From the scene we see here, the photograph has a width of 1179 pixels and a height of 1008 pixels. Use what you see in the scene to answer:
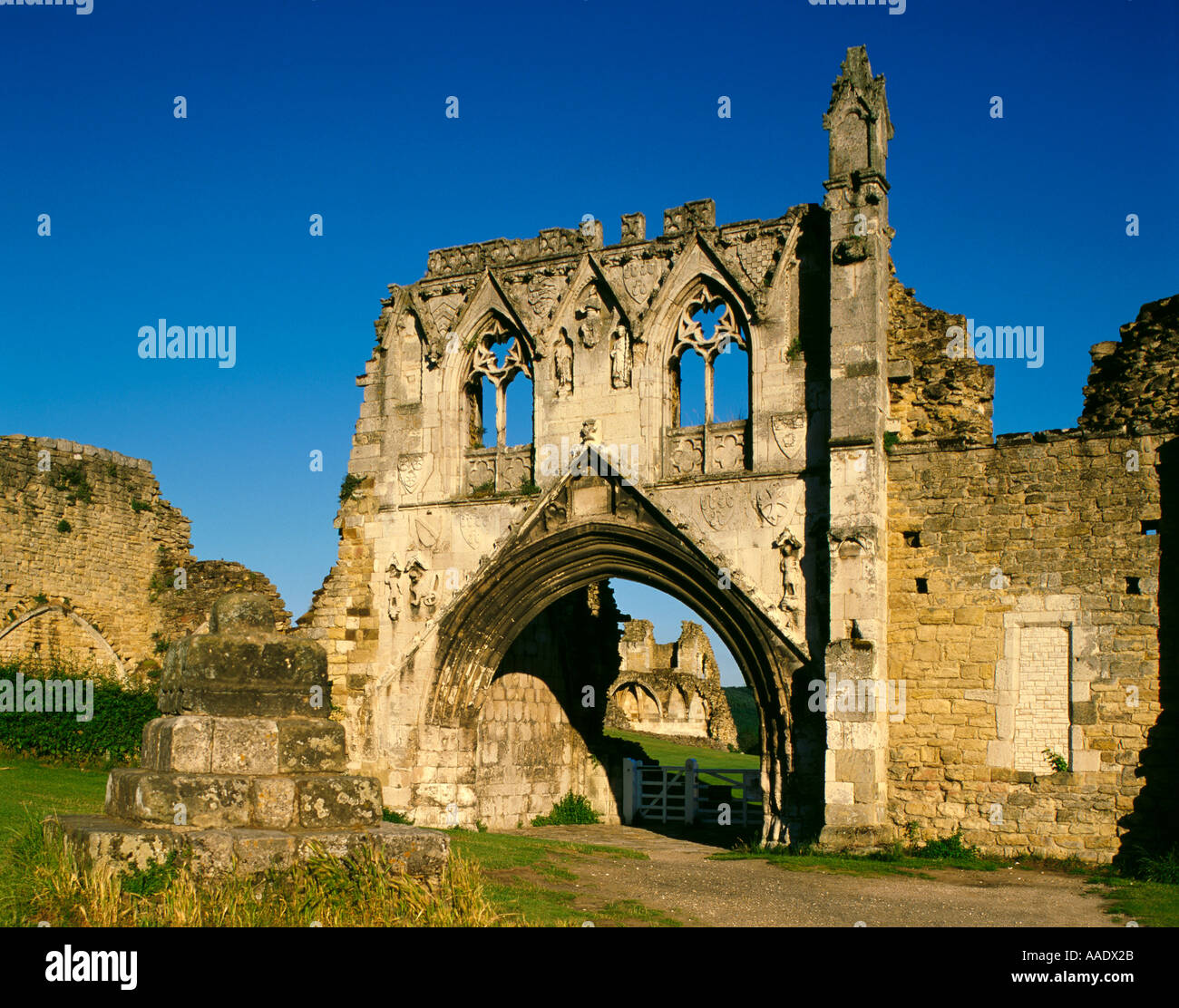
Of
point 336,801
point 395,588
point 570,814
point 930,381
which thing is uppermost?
point 930,381

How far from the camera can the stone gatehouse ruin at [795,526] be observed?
15078mm

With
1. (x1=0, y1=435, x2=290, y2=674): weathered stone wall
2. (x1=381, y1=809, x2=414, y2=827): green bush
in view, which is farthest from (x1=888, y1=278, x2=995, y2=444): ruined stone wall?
(x1=0, y1=435, x2=290, y2=674): weathered stone wall

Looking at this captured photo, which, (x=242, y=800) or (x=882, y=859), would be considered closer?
(x=242, y=800)

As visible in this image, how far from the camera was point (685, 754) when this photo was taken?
36.5 metres

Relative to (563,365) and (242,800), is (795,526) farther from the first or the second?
(242,800)

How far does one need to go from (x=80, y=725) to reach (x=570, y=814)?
7697mm

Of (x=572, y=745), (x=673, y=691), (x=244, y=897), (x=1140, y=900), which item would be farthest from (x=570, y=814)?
(x=673, y=691)

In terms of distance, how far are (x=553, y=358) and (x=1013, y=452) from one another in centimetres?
642

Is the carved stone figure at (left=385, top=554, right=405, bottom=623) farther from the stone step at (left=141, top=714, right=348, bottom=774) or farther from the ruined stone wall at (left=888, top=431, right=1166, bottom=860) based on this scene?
the stone step at (left=141, top=714, right=348, bottom=774)

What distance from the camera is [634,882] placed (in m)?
12.6

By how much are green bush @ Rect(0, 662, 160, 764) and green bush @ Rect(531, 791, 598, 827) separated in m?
6.27

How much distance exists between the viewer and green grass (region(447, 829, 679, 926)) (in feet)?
32.2

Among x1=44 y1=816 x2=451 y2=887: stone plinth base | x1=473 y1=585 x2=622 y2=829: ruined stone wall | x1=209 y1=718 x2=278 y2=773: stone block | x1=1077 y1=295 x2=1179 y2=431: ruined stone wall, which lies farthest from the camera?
x1=473 y1=585 x2=622 y2=829: ruined stone wall
